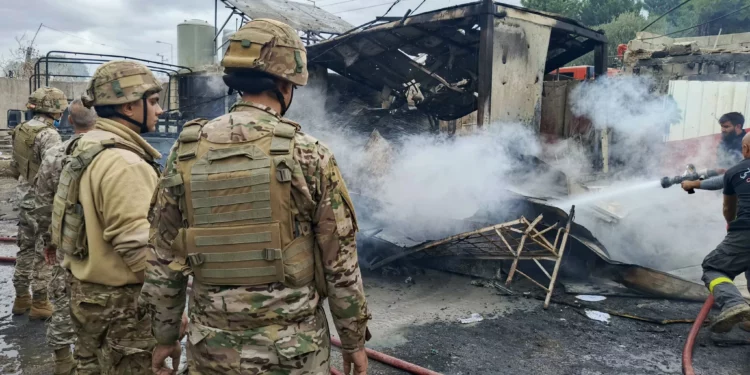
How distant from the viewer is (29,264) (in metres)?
4.86

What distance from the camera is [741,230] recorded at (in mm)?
4617

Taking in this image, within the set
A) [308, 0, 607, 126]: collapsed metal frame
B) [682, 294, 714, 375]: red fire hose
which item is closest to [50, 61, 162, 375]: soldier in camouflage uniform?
[682, 294, 714, 375]: red fire hose

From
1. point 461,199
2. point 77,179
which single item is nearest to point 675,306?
point 461,199

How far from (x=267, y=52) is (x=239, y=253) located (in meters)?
0.76

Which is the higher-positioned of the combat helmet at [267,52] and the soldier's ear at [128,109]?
the combat helmet at [267,52]

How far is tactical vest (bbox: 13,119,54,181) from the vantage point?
4895 mm

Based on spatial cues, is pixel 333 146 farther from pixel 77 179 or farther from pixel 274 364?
pixel 274 364

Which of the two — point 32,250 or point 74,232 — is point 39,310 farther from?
point 74,232

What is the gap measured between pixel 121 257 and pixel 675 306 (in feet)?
17.2

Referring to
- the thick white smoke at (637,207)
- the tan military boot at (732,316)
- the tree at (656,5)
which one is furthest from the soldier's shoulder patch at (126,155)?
the tree at (656,5)

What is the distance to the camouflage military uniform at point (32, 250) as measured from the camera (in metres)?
4.76

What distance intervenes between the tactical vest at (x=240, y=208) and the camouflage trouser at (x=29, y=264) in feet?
12.0

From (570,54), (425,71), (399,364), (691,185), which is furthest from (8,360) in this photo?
(570,54)

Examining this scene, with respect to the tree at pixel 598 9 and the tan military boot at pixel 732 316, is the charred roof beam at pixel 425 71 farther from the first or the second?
the tree at pixel 598 9
